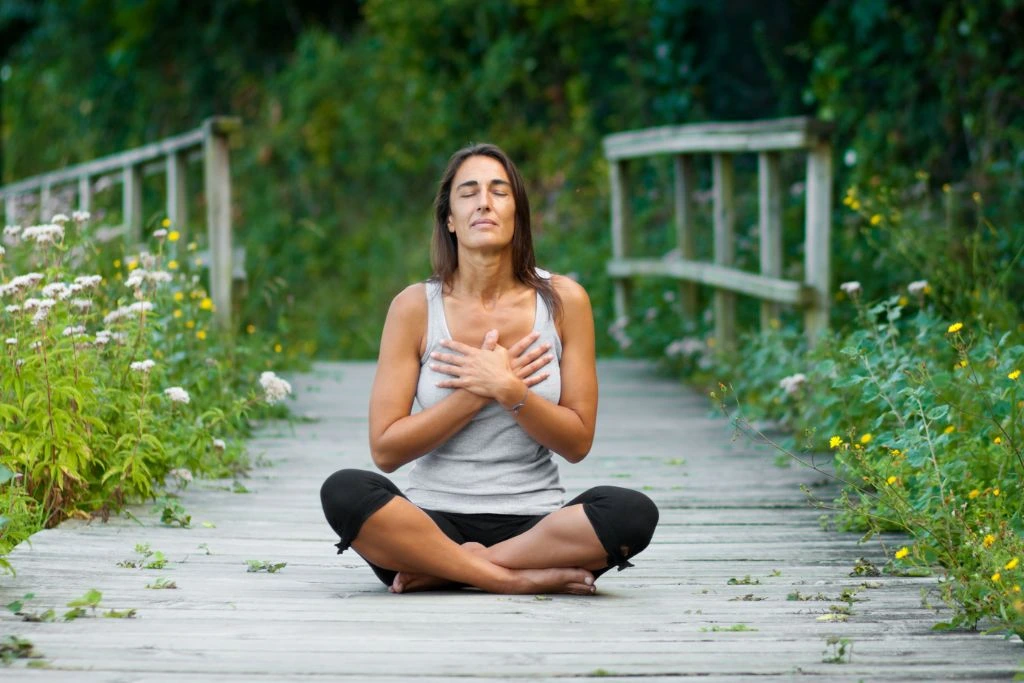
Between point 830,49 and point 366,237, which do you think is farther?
point 366,237

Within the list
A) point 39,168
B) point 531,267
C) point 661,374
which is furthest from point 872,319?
point 39,168

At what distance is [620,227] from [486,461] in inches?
252

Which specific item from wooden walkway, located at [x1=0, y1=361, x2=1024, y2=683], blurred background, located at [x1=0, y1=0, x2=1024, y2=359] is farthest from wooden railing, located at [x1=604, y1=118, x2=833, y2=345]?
wooden walkway, located at [x1=0, y1=361, x2=1024, y2=683]

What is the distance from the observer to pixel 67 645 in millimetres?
3207

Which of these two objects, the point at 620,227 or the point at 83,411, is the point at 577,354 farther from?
the point at 620,227

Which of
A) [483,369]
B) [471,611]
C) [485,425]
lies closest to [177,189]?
[485,425]

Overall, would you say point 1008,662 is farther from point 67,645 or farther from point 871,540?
point 67,645

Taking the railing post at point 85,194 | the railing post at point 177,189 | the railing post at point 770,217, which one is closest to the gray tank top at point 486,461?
the railing post at point 770,217

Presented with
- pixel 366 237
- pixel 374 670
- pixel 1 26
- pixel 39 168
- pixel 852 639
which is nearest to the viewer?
pixel 374 670

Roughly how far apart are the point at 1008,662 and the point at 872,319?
222 cm

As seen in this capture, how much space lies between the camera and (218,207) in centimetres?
766

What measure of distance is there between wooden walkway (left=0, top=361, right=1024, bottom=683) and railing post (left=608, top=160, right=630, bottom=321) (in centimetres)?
481

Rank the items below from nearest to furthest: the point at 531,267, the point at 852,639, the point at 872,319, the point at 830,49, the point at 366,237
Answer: the point at 852,639 → the point at 531,267 → the point at 872,319 → the point at 830,49 → the point at 366,237

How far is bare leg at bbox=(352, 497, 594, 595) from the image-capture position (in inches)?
147
